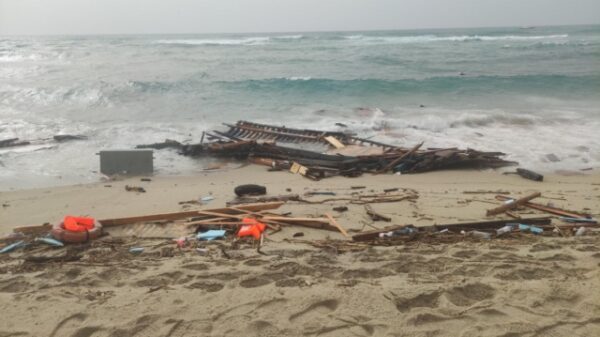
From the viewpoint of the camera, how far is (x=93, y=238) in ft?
19.5

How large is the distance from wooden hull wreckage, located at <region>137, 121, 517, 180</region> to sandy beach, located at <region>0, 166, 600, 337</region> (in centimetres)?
362

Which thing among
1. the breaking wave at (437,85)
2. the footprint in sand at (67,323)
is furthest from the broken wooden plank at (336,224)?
the breaking wave at (437,85)

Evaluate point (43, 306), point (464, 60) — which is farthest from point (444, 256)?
point (464, 60)

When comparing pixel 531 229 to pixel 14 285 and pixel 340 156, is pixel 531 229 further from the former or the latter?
pixel 14 285

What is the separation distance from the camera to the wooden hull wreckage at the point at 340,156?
10.4 meters

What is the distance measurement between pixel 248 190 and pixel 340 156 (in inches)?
120

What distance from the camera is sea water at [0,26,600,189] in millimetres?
12344

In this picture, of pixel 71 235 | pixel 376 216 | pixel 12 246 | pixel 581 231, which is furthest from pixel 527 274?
pixel 12 246

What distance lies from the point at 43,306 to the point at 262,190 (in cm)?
485

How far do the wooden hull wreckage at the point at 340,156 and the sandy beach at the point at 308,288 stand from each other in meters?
3.62

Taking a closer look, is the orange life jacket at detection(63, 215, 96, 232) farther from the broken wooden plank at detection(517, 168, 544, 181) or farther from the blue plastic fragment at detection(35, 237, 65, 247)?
the broken wooden plank at detection(517, 168, 544, 181)

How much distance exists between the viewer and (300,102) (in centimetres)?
2173


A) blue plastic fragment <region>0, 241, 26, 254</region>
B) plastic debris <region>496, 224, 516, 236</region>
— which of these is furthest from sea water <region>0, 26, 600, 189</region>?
plastic debris <region>496, 224, 516, 236</region>

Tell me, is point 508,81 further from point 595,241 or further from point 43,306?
point 43,306
